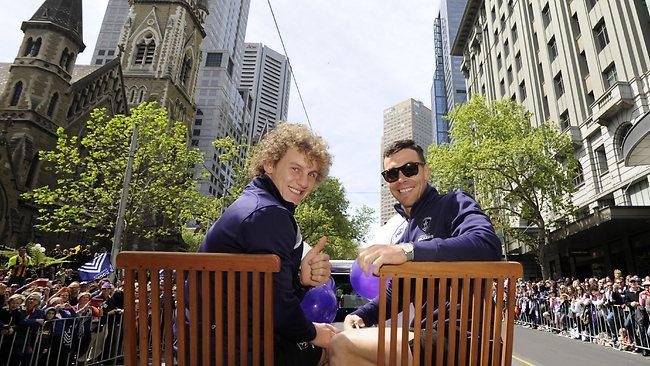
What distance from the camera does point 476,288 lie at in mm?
1592

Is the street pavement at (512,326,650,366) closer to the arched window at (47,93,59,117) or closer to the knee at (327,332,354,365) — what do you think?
the knee at (327,332,354,365)

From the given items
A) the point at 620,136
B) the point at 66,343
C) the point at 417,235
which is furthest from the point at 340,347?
the point at 620,136

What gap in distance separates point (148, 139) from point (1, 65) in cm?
2545

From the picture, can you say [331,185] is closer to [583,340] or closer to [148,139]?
[148,139]

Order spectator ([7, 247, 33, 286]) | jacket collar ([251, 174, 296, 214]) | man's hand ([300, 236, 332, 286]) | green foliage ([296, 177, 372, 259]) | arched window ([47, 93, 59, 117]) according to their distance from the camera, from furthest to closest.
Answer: green foliage ([296, 177, 372, 259])
arched window ([47, 93, 59, 117])
spectator ([7, 247, 33, 286])
jacket collar ([251, 174, 296, 214])
man's hand ([300, 236, 332, 286])

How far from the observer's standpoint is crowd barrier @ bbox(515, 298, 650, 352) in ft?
32.1

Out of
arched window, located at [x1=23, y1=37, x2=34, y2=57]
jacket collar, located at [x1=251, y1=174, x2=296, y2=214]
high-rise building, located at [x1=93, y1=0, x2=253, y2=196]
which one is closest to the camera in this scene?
jacket collar, located at [x1=251, y1=174, x2=296, y2=214]

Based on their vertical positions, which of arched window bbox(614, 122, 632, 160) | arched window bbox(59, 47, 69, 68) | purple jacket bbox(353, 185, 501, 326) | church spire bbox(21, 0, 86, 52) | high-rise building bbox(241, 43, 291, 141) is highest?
high-rise building bbox(241, 43, 291, 141)

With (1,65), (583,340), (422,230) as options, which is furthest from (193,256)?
(1,65)

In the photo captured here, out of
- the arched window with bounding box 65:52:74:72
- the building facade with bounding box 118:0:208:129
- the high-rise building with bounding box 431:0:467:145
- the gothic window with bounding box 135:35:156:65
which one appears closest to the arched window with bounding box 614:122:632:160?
the arched window with bounding box 65:52:74:72

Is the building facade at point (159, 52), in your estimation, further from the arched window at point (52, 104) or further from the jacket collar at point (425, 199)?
the jacket collar at point (425, 199)

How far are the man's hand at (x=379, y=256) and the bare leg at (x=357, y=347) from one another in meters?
0.29

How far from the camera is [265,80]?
174 meters

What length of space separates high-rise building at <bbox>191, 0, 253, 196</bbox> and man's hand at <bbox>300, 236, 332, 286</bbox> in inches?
3421
